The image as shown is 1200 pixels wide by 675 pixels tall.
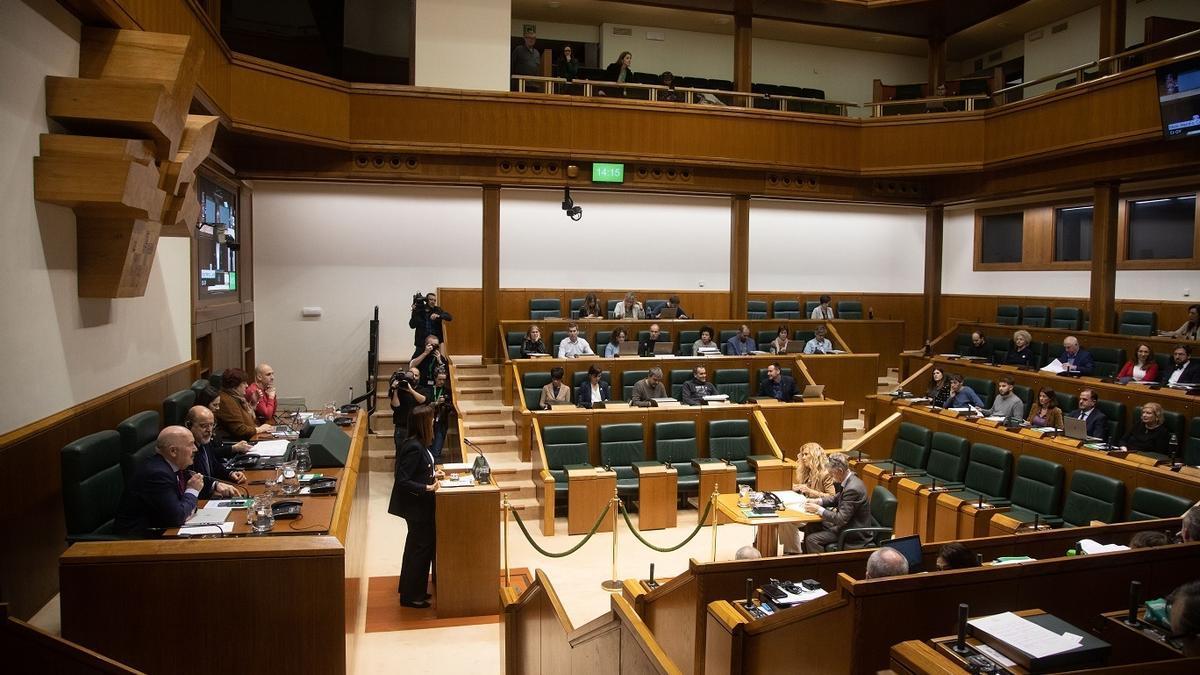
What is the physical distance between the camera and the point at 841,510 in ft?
17.8

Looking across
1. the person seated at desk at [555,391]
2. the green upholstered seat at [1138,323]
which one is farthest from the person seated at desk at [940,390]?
the person seated at desk at [555,391]

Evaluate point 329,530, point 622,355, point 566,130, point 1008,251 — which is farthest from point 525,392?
point 1008,251

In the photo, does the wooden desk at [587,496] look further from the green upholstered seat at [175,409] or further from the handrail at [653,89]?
the handrail at [653,89]

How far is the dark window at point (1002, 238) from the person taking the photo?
13320mm

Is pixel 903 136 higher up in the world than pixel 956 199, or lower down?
higher up

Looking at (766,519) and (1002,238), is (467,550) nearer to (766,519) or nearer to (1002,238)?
(766,519)

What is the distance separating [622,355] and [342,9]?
833 cm

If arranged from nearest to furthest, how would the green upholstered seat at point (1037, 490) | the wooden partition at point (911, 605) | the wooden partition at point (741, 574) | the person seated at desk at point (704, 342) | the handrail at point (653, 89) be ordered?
the wooden partition at point (911, 605) → the wooden partition at point (741, 574) → the green upholstered seat at point (1037, 490) → the person seated at desk at point (704, 342) → the handrail at point (653, 89)

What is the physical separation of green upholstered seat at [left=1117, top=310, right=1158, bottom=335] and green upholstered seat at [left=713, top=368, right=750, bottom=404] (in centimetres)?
595

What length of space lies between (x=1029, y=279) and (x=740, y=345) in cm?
607

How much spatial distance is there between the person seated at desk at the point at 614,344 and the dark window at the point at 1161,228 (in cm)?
805

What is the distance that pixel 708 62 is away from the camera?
14742mm

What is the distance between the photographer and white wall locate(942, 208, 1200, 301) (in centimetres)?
1108

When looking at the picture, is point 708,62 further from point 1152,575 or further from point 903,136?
point 1152,575
